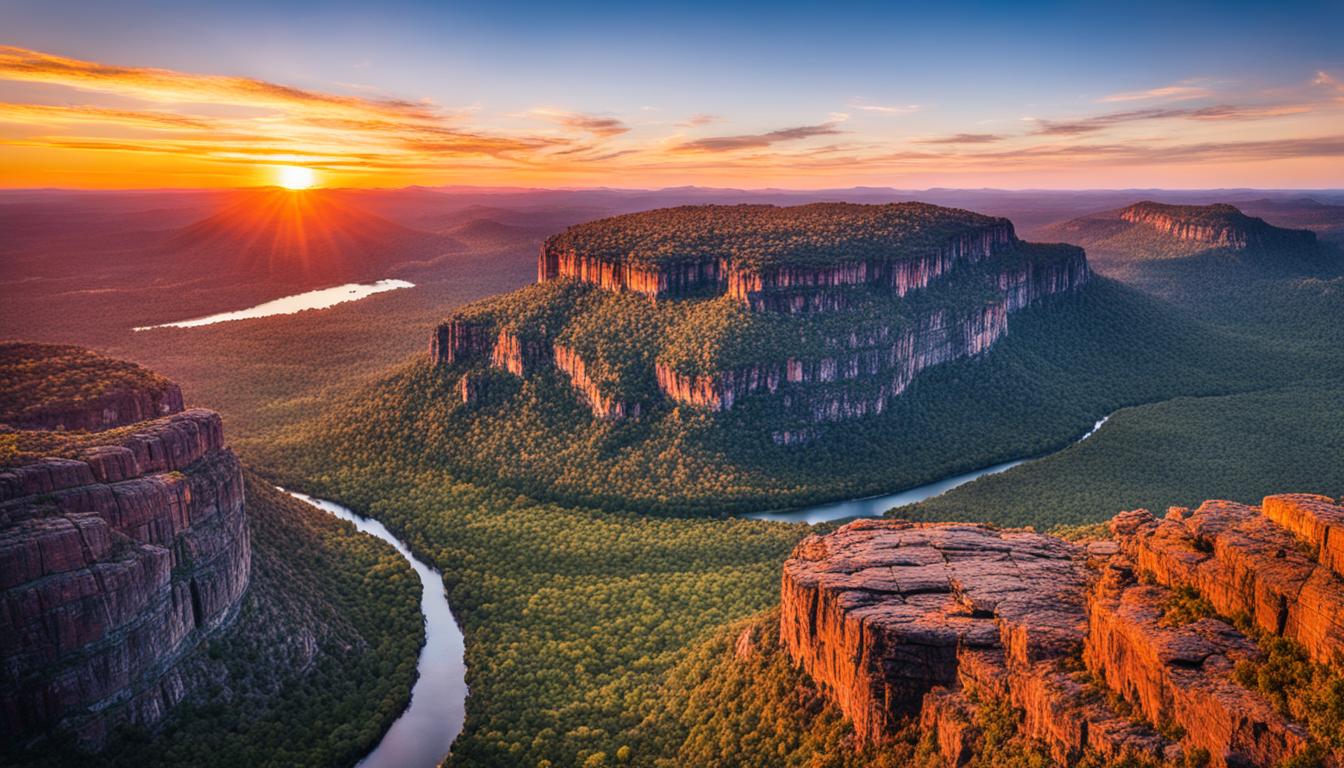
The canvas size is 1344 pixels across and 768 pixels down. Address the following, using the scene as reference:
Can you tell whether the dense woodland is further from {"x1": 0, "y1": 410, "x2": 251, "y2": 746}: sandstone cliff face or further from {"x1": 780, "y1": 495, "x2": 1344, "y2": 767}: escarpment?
{"x1": 0, "y1": 410, "x2": 251, "y2": 746}: sandstone cliff face

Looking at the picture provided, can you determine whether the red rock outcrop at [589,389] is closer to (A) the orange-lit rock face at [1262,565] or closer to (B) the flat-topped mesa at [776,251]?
(B) the flat-topped mesa at [776,251]

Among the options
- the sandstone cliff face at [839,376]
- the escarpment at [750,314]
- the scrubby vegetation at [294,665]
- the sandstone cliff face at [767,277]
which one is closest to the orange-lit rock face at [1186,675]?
the scrubby vegetation at [294,665]

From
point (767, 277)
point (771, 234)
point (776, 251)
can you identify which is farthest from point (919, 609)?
point (771, 234)

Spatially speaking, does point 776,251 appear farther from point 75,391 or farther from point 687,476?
point 75,391

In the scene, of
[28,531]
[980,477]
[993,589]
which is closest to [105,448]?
[28,531]

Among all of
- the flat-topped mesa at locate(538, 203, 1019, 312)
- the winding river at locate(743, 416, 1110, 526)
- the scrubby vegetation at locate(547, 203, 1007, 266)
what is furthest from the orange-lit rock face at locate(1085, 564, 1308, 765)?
the scrubby vegetation at locate(547, 203, 1007, 266)
